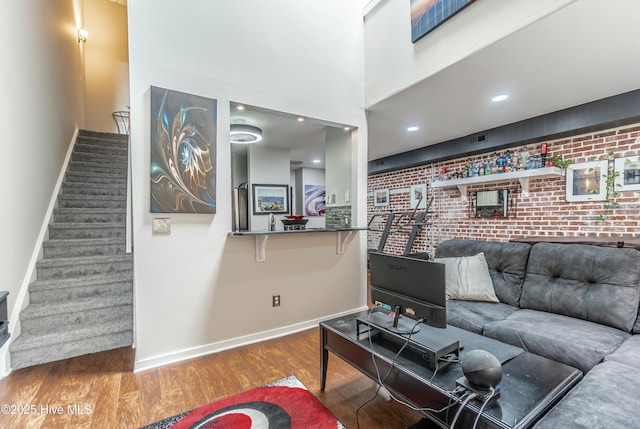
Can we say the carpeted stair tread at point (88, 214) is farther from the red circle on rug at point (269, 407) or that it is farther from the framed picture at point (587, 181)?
the framed picture at point (587, 181)

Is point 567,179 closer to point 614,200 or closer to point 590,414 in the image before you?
point 614,200

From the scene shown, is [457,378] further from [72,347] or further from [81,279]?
[81,279]

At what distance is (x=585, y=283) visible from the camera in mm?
2127

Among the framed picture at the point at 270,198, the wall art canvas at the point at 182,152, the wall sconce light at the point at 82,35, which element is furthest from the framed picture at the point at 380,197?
the wall sconce light at the point at 82,35

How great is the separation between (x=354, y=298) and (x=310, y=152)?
298 centimetres

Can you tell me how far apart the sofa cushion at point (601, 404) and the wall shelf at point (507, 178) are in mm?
2555

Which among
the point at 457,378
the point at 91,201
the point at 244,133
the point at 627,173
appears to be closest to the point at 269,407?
the point at 457,378

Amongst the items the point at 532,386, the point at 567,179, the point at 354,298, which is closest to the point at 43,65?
the point at 354,298

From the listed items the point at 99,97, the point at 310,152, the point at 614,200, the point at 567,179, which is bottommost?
the point at 614,200

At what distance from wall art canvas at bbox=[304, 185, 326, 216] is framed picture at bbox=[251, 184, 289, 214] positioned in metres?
1.50

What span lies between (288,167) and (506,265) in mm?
3685

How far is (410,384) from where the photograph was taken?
134 centimetres

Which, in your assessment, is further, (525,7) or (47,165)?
(47,165)

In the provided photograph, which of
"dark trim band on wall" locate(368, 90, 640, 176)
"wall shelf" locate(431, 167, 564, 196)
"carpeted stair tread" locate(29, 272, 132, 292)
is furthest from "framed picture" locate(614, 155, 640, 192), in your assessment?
"carpeted stair tread" locate(29, 272, 132, 292)
